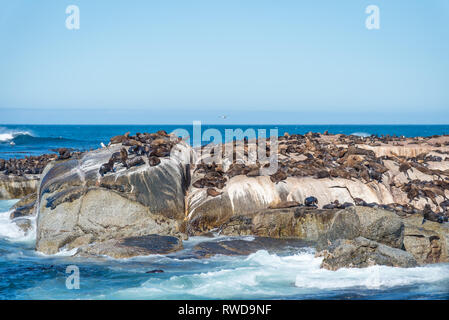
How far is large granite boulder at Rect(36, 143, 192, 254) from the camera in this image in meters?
13.2

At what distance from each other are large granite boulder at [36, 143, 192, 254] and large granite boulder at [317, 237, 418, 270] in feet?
16.2

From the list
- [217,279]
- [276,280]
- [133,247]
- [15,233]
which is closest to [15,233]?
[15,233]

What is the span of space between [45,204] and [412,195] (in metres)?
11.6

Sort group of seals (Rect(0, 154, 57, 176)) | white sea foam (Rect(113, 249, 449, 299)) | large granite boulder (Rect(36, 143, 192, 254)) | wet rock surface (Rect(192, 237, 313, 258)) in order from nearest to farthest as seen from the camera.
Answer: white sea foam (Rect(113, 249, 449, 299)), wet rock surface (Rect(192, 237, 313, 258)), large granite boulder (Rect(36, 143, 192, 254)), group of seals (Rect(0, 154, 57, 176))

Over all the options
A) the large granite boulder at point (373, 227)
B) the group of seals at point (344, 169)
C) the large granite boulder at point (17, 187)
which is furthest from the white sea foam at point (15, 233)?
the large granite boulder at point (373, 227)

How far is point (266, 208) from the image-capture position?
1462 cm

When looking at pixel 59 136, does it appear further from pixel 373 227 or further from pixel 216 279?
pixel 373 227

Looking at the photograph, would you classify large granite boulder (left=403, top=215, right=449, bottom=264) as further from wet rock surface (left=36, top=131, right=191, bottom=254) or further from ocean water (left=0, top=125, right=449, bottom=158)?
ocean water (left=0, top=125, right=449, bottom=158)

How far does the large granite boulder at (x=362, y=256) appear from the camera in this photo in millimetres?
10477

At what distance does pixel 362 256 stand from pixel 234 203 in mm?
4937

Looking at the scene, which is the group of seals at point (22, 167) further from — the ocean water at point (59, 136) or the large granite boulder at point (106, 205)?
the ocean water at point (59, 136)

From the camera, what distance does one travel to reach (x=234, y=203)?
14586 millimetres

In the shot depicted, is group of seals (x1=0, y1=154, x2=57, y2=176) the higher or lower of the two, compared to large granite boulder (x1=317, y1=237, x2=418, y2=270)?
higher

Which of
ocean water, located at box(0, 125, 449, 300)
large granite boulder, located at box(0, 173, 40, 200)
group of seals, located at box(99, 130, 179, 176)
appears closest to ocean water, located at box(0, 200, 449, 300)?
ocean water, located at box(0, 125, 449, 300)
